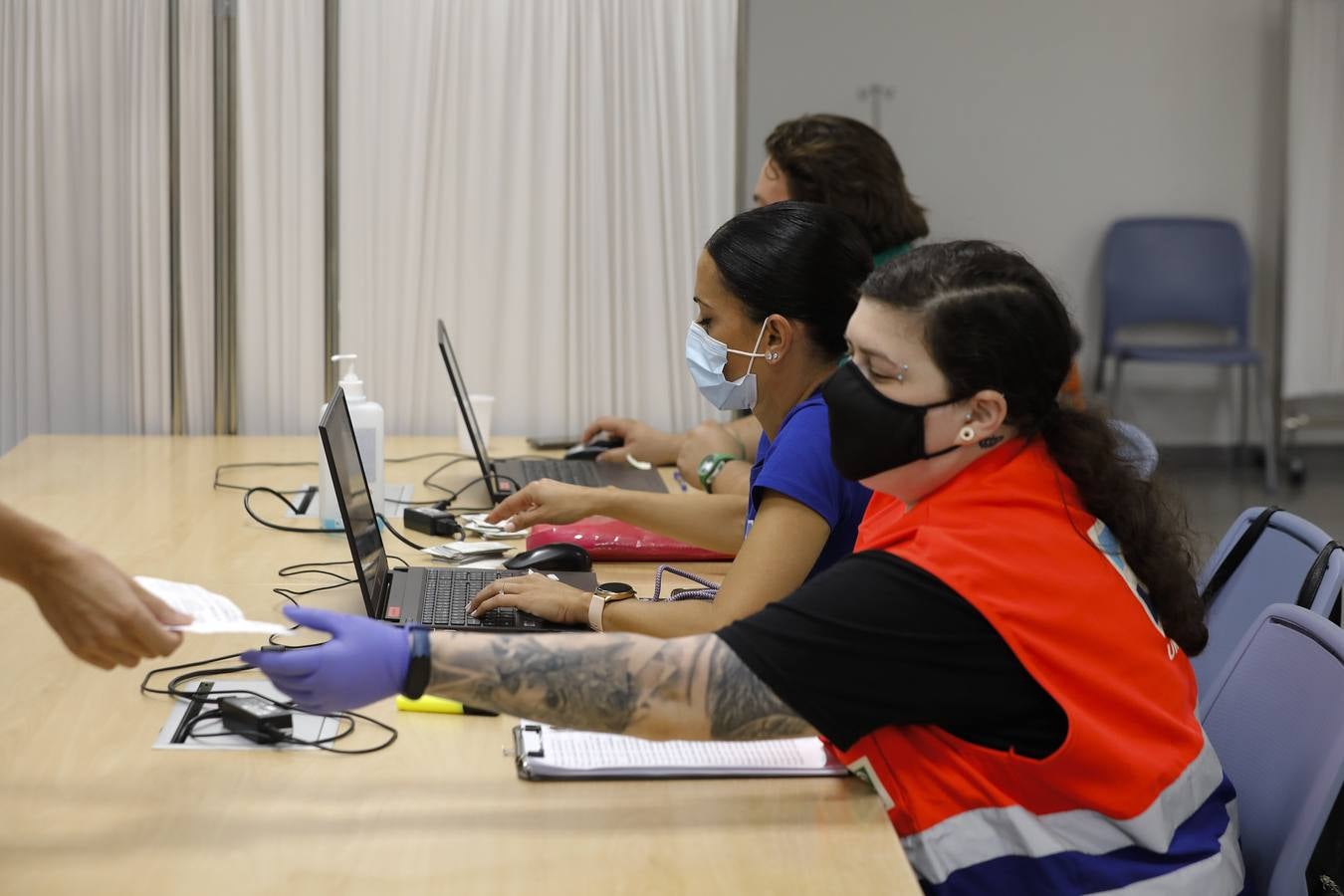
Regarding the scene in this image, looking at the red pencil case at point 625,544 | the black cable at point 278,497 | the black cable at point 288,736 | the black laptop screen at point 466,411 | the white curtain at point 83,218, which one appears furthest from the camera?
the white curtain at point 83,218

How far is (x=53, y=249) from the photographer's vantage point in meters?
3.15

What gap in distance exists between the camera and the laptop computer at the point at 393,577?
1.67 m

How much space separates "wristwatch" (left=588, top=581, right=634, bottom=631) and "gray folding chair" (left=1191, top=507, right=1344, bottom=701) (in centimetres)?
76

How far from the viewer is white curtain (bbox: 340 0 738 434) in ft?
10.5

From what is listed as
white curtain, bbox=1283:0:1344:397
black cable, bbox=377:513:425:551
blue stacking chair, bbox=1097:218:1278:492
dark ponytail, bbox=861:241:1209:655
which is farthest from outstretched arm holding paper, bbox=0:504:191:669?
white curtain, bbox=1283:0:1344:397

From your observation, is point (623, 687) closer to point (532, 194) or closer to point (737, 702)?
point (737, 702)

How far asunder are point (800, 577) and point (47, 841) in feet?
2.77

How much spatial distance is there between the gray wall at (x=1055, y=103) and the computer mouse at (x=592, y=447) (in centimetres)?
291

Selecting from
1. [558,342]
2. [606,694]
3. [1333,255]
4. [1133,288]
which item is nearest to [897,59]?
[1133,288]

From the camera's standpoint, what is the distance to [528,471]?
2.80m

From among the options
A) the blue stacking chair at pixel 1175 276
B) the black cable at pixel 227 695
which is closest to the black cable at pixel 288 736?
the black cable at pixel 227 695

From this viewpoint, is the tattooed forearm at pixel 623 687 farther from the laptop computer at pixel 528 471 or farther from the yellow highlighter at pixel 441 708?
the laptop computer at pixel 528 471

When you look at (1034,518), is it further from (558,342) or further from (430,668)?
(558,342)

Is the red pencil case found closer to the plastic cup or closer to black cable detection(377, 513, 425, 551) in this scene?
black cable detection(377, 513, 425, 551)
